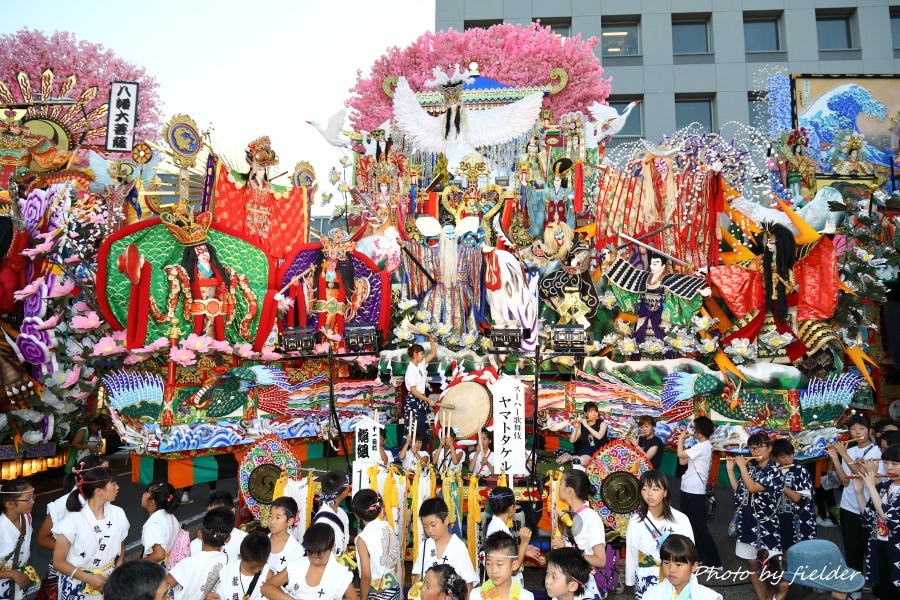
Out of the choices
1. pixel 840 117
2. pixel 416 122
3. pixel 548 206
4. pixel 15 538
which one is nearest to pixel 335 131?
pixel 416 122

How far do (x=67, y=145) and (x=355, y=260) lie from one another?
Result: 5319mm

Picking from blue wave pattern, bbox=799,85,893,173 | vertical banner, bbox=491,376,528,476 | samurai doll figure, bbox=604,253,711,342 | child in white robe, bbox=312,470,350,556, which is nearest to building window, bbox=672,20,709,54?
blue wave pattern, bbox=799,85,893,173

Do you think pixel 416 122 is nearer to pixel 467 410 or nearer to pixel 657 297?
pixel 657 297

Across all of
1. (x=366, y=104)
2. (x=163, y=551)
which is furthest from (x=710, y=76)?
(x=163, y=551)

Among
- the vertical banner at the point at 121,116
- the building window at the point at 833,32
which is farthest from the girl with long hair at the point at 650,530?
the building window at the point at 833,32

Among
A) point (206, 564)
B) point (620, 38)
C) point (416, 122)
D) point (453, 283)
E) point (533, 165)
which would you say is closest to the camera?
point (206, 564)

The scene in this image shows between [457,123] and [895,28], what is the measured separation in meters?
14.8

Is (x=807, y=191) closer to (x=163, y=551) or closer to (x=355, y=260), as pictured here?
(x=355, y=260)

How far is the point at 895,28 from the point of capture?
21219 mm

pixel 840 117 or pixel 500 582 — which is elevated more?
pixel 840 117

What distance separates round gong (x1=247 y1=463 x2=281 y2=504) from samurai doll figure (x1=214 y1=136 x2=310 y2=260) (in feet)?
15.8

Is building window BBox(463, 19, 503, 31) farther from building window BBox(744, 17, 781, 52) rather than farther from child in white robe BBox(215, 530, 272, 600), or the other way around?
child in white robe BBox(215, 530, 272, 600)

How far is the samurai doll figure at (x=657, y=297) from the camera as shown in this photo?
9.98 m

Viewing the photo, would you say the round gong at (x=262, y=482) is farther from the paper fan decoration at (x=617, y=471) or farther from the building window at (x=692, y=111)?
the building window at (x=692, y=111)
